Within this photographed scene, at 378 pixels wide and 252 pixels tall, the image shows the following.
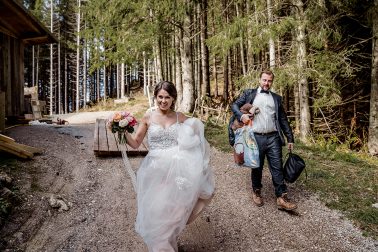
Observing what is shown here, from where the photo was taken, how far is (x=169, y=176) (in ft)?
11.9

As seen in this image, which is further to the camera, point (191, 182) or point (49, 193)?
point (49, 193)

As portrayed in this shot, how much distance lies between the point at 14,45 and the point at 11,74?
1.17 meters

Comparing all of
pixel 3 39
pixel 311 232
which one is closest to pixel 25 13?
pixel 3 39

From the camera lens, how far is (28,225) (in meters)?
4.68

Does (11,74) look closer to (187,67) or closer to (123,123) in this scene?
(187,67)

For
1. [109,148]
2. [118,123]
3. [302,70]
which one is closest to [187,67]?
[302,70]

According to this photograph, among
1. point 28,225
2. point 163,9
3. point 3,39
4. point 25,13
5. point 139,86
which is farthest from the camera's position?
point 139,86

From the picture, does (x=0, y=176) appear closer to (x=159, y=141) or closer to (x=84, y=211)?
(x=84, y=211)

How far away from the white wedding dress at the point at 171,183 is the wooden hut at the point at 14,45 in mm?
8099

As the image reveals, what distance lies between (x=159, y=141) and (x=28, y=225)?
2.47 meters

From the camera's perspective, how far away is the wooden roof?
9.50 meters

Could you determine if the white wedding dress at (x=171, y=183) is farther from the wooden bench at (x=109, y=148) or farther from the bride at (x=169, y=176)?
the wooden bench at (x=109, y=148)

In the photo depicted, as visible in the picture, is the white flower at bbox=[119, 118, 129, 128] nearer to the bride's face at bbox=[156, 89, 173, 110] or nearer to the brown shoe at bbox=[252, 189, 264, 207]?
the bride's face at bbox=[156, 89, 173, 110]

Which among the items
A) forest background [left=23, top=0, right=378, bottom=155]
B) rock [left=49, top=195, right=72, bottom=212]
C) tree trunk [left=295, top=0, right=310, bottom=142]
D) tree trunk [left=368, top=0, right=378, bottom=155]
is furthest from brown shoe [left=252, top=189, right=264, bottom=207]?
tree trunk [left=368, top=0, right=378, bottom=155]
